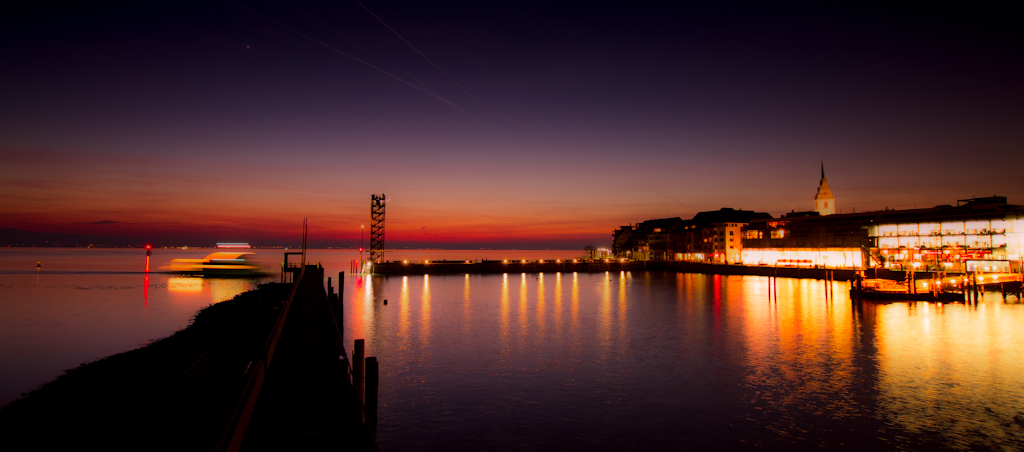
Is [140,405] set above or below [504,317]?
above

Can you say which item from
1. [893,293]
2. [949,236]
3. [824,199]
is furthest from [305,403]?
[824,199]

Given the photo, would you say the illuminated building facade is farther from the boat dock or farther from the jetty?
the jetty

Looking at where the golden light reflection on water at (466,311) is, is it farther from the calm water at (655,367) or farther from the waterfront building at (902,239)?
the waterfront building at (902,239)

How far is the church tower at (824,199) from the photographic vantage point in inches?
6107

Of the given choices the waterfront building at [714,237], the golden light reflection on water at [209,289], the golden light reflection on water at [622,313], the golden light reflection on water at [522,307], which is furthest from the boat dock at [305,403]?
the waterfront building at [714,237]

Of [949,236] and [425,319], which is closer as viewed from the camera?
[425,319]

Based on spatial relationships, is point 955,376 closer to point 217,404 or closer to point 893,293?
point 217,404

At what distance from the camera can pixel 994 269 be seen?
74250 mm

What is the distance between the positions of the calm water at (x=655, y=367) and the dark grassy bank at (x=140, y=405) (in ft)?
15.6

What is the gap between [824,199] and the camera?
15600 cm

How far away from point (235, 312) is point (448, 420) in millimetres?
20766

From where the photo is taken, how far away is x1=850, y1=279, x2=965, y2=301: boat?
49188mm

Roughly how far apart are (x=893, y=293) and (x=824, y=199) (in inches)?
4801

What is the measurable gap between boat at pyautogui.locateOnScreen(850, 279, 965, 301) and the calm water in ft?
5.61
